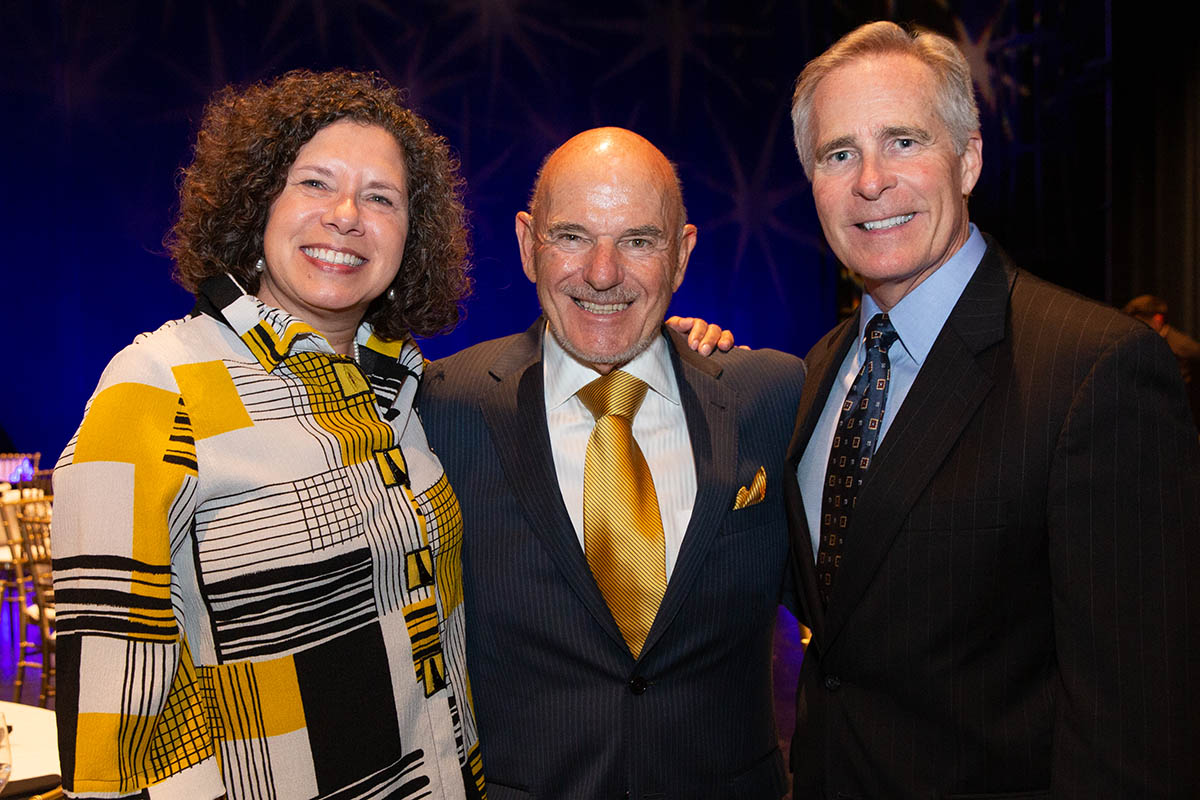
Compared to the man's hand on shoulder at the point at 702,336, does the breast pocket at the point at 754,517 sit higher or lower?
lower

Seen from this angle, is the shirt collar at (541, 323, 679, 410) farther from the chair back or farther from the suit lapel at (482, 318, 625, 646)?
the chair back

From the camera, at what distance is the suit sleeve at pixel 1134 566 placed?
1.38 m

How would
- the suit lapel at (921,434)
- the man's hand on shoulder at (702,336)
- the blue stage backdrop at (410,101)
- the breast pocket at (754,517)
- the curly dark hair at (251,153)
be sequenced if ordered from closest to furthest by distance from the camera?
the suit lapel at (921,434), the curly dark hair at (251,153), the breast pocket at (754,517), the man's hand on shoulder at (702,336), the blue stage backdrop at (410,101)

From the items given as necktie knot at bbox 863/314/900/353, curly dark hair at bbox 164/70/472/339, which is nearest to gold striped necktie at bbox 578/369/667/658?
necktie knot at bbox 863/314/900/353

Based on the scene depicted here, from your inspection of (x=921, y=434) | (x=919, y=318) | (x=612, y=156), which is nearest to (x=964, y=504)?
(x=921, y=434)

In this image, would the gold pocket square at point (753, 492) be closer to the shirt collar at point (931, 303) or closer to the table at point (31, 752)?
the shirt collar at point (931, 303)

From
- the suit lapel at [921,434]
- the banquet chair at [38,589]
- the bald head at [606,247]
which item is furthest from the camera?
the banquet chair at [38,589]

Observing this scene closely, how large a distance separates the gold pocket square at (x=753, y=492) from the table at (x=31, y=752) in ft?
4.44

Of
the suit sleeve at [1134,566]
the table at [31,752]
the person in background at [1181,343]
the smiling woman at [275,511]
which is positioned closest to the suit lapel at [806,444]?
the suit sleeve at [1134,566]

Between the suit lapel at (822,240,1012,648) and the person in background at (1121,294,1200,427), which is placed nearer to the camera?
the suit lapel at (822,240,1012,648)

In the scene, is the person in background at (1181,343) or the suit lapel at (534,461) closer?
the suit lapel at (534,461)

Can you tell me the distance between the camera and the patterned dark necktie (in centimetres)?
170

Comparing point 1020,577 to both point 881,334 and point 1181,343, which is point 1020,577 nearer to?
point 881,334

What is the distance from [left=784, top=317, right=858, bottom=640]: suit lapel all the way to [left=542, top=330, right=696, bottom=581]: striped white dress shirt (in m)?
0.21
